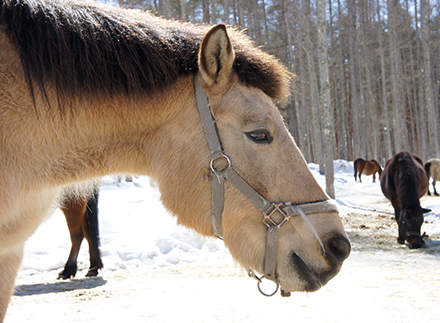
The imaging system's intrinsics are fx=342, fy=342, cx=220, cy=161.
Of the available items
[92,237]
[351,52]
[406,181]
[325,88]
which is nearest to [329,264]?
[92,237]

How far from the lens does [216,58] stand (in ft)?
5.38

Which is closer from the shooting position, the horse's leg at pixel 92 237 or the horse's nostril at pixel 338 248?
the horse's nostril at pixel 338 248

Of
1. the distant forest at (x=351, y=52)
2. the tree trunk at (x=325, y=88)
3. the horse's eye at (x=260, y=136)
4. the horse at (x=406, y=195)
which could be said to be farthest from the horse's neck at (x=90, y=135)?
the distant forest at (x=351, y=52)

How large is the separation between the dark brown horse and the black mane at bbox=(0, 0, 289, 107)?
355cm

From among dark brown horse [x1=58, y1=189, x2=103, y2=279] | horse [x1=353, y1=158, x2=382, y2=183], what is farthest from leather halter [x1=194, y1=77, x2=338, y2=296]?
horse [x1=353, y1=158, x2=382, y2=183]

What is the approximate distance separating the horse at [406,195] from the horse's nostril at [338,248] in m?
5.41

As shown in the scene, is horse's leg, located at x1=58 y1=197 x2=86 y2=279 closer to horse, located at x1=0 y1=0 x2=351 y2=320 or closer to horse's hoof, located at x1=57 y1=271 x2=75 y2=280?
horse's hoof, located at x1=57 y1=271 x2=75 y2=280

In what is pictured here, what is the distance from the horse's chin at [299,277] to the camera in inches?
62.5

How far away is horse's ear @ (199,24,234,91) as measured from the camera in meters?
1.55

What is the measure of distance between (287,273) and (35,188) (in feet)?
4.29

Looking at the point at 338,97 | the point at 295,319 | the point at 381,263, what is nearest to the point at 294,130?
the point at 338,97

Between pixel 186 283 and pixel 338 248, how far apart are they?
3.13 m

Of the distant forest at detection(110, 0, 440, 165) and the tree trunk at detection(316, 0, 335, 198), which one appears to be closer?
the tree trunk at detection(316, 0, 335, 198)

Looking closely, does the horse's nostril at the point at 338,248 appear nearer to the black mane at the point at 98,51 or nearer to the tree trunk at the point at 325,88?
the black mane at the point at 98,51
